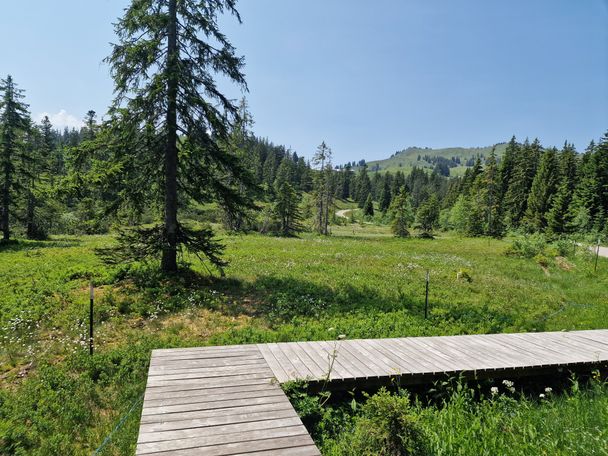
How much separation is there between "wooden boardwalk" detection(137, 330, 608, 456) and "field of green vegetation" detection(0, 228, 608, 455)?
1.51 feet

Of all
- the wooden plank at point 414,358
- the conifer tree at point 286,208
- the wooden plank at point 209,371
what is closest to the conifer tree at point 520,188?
the conifer tree at point 286,208

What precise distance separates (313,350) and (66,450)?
14.4ft

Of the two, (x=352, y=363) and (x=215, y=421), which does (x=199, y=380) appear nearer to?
(x=215, y=421)

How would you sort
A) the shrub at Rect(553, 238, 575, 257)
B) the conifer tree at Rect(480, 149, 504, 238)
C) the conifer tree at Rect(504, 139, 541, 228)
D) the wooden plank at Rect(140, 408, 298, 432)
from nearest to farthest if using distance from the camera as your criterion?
the wooden plank at Rect(140, 408, 298, 432) < the shrub at Rect(553, 238, 575, 257) < the conifer tree at Rect(480, 149, 504, 238) < the conifer tree at Rect(504, 139, 541, 228)

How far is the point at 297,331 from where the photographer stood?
10266 millimetres

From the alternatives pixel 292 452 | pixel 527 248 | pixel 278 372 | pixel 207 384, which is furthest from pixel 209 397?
pixel 527 248

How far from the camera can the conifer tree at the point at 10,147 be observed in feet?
99.7

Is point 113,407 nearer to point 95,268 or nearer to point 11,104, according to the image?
point 95,268

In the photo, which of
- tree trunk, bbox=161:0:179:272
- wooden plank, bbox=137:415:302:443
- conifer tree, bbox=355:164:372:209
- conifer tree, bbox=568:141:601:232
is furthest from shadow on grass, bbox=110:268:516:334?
conifer tree, bbox=355:164:372:209

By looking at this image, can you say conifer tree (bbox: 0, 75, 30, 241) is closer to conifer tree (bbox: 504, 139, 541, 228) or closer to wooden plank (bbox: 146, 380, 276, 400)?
wooden plank (bbox: 146, 380, 276, 400)

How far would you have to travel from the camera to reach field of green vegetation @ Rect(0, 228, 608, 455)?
5117 millimetres

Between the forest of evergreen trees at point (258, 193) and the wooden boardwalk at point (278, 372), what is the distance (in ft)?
29.4

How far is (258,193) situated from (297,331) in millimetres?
6885

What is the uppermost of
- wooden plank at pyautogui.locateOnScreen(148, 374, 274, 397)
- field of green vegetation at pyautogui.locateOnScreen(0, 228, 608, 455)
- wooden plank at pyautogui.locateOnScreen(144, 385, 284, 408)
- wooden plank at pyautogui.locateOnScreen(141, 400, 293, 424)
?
wooden plank at pyautogui.locateOnScreen(141, 400, 293, 424)
